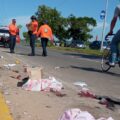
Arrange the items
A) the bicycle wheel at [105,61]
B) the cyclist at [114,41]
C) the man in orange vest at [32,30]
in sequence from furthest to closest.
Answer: the man in orange vest at [32,30], the bicycle wheel at [105,61], the cyclist at [114,41]

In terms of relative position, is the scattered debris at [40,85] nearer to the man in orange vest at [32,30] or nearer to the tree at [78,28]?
the man in orange vest at [32,30]

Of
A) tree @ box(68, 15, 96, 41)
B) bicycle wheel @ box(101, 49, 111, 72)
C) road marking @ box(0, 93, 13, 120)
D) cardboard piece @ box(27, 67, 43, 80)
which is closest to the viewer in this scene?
road marking @ box(0, 93, 13, 120)

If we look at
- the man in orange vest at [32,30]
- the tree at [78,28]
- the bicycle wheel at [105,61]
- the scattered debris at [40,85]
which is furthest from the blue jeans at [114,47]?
the tree at [78,28]

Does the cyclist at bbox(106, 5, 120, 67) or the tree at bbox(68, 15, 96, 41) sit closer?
the cyclist at bbox(106, 5, 120, 67)

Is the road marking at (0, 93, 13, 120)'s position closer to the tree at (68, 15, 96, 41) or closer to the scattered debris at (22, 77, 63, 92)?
the scattered debris at (22, 77, 63, 92)

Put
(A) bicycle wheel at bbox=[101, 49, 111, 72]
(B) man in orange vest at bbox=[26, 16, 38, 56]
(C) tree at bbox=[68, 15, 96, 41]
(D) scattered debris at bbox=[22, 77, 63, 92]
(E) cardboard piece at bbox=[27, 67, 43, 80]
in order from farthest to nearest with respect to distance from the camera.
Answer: (C) tree at bbox=[68, 15, 96, 41] < (B) man in orange vest at bbox=[26, 16, 38, 56] < (A) bicycle wheel at bbox=[101, 49, 111, 72] < (E) cardboard piece at bbox=[27, 67, 43, 80] < (D) scattered debris at bbox=[22, 77, 63, 92]

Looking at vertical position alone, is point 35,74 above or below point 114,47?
below

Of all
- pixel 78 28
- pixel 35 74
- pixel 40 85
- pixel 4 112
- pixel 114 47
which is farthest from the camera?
pixel 78 28

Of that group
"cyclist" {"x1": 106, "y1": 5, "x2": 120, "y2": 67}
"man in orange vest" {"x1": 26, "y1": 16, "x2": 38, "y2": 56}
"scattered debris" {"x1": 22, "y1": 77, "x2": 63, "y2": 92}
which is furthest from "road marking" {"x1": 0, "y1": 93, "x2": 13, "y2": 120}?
"man in orange vest" {"x1": 26, "y1": 16, "x2": 38, "y2": 56}

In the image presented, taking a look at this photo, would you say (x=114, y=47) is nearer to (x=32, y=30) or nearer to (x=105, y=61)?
(x=105, y=61)

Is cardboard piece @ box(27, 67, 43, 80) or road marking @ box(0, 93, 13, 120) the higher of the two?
cardboard piece @ box(27, 67, 43, 80)

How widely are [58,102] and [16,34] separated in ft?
61.9

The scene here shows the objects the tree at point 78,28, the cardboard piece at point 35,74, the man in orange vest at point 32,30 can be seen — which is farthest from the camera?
the tree at point 78,28

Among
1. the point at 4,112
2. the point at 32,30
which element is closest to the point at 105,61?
the point at 4,112
